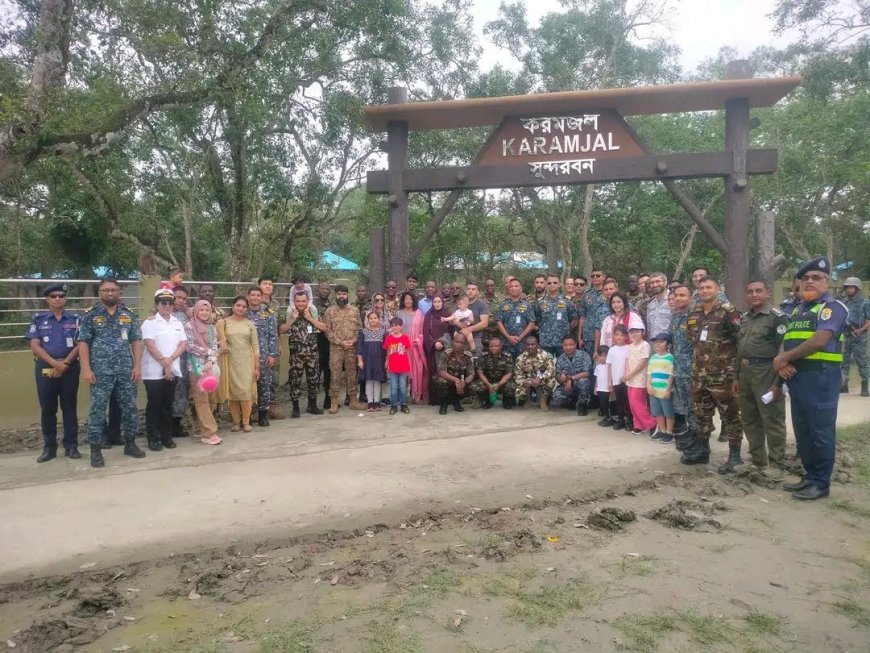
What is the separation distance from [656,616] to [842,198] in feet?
68.0

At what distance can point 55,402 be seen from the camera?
18.1 feet

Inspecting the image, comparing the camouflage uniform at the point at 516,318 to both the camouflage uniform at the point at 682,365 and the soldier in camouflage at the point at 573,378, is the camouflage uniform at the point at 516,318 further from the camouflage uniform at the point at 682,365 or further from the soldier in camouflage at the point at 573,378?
the camouflage uniform at the point at 682,365

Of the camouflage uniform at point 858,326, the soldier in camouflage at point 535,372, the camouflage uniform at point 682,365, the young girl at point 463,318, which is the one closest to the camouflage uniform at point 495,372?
the soldier in camouflage at point 535,372

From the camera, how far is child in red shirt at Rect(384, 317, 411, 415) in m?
7.20

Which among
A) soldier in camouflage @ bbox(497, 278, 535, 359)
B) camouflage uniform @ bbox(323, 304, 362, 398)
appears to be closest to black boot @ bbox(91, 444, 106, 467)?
camouflage uniform @ bbox(323, 304, 362, 398)

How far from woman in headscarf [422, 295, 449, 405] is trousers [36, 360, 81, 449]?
152 inches

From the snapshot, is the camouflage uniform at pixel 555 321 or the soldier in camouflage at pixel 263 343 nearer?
the soldier in camouflage at pixel 263 343

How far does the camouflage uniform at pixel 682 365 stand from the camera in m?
5.57

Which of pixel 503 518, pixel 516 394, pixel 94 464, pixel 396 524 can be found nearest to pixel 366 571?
pixel 396 524

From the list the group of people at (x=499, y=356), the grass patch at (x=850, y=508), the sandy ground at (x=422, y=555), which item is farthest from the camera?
the group of people at (x=499, y=356)

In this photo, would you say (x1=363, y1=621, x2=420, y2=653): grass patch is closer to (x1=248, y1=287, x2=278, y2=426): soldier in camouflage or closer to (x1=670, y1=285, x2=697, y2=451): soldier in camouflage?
(x1=670, y1=285, x2=697, y2=451): soldier in camouflage

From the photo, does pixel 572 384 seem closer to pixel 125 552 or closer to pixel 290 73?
pixel 125 552

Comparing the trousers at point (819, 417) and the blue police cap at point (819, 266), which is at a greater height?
the blue police cap at point (819, 266)

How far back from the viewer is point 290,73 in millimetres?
10117
